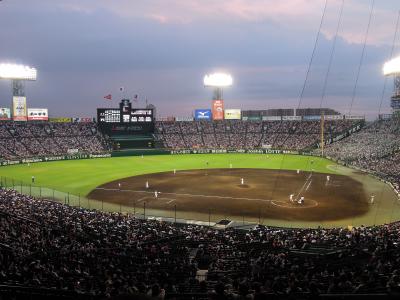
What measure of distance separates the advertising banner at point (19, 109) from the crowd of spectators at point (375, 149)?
6925 centimetres

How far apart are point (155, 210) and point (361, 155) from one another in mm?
47070

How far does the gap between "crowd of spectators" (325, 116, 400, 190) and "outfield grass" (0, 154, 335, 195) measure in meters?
4.66

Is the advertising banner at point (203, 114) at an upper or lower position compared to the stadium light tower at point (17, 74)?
lower

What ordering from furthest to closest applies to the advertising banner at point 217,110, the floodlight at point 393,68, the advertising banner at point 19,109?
the advertising banner at point 217,110 → the advertising banner at point 19,109 → the floodlight at point 393,68

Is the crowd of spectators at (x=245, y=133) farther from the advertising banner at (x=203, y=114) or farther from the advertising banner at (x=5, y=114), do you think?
the advertising banner at (x=5, y=114)

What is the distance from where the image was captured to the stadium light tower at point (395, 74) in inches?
2778

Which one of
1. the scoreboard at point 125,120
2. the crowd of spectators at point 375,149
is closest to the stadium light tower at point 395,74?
the crowd of spectators at point 375,149

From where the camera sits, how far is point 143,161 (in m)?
77.2

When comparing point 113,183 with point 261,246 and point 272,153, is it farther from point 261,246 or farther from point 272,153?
point 272,153

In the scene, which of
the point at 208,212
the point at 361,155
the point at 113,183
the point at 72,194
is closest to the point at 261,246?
the point at 208,212

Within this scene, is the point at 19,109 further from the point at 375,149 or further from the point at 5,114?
the point at 375,149

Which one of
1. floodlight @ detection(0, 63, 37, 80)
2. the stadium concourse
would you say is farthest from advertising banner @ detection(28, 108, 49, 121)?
the stadium concourse

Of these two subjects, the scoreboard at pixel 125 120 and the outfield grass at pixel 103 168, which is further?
the scoreboard at pixel 125 120

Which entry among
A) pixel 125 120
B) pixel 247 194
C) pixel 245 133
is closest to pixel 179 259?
pixel 247 194
